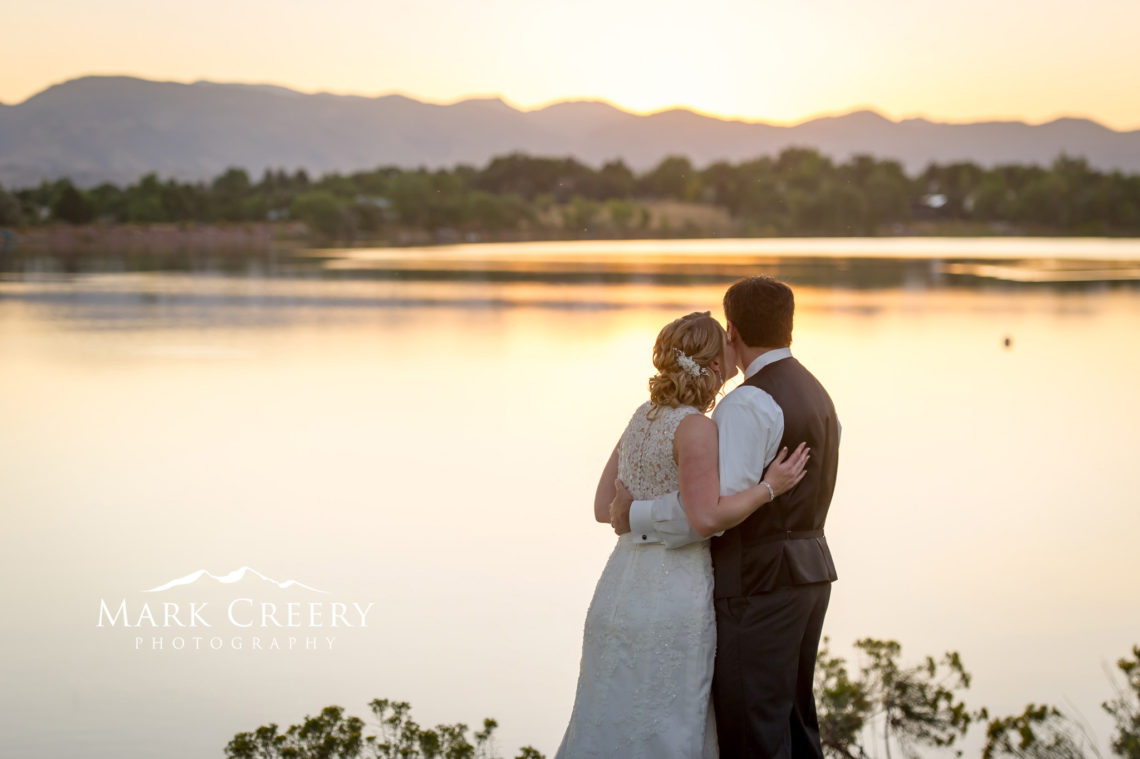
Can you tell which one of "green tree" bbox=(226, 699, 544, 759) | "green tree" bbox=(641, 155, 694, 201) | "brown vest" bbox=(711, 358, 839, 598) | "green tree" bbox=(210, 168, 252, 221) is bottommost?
"green tree" bbox=(226, 699, 544, 759)

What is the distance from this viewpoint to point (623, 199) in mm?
114000

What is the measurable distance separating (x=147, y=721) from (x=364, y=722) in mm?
1008

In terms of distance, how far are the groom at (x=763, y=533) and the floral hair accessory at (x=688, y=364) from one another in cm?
11

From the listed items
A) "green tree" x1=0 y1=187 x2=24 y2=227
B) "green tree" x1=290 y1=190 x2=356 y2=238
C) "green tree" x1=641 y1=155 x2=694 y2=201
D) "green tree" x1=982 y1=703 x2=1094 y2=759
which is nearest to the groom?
"green tree" x1=982 y1=703 x2=1094 y2=759

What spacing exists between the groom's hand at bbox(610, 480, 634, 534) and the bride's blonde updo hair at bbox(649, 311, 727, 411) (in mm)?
271

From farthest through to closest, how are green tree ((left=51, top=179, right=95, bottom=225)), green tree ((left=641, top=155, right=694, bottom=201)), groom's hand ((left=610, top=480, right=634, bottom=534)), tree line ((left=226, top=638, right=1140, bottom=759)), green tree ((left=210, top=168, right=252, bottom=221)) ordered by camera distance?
green tree ((left=641, top=155, right=694, bottom=201)) → green tree ((left=210, top=168, right=252, bottom=221)) → green tree ((left=51, top=179, right=95, bottom=225)) → tree line ((left=226, top=638, right=1140, bottom=759)) → groom's hand ((left=610, top=480, right=634, bottom=534))

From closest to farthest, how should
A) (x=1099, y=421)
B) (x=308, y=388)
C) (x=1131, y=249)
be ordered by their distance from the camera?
(x=1099, y=421)
(x=308, y=388)
(x=1131, y=249)

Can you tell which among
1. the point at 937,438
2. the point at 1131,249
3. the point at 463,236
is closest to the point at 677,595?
the point at 937,438

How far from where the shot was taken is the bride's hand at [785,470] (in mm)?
2920

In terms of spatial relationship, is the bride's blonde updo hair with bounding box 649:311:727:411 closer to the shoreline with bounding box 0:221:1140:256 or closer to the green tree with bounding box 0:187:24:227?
the shoreline with bounding box 0:221:1140:256

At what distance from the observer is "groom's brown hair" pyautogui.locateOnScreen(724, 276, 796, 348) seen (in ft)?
9.77

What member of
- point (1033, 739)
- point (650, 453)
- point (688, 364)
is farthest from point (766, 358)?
point (1033, 739)

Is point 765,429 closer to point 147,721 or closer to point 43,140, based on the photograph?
point 147,721

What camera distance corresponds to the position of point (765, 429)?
2.94m
